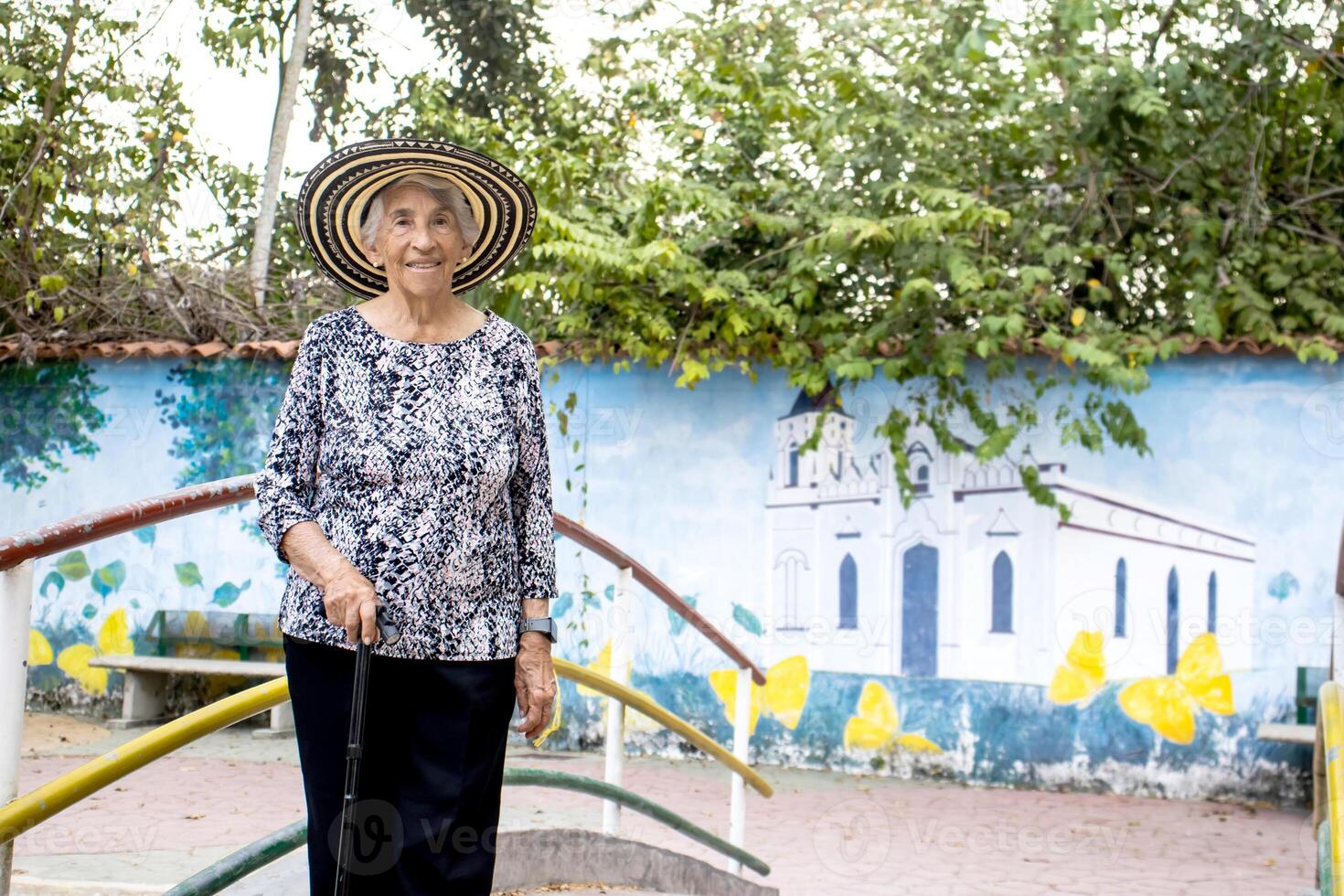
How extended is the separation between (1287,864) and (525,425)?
4604 mm

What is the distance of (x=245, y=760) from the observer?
671 centimetres

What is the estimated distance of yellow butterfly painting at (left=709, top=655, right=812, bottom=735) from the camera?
7.17 meters

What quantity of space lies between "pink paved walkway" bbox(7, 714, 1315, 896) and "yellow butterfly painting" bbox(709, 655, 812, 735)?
297mm

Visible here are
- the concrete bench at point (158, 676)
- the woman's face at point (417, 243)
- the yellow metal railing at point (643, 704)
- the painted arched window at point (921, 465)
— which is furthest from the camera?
the concrete bench at point (158, 676)

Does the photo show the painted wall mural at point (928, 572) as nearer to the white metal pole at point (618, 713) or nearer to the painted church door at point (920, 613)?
the painted church door at point (920, 613)

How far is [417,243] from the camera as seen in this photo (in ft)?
7.15

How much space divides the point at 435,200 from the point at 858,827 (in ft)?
14.7

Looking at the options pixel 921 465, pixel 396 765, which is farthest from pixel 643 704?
pixel 921 465

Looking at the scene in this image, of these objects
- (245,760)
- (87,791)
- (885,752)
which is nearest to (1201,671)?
(885,752)

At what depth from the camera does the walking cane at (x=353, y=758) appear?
1912 millimetres

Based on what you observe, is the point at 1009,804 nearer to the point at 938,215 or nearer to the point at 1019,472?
the point at 1019,472

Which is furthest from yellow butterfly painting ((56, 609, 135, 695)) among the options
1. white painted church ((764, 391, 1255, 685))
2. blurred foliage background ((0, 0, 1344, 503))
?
white painted church ((764, 391, 1255, 685))

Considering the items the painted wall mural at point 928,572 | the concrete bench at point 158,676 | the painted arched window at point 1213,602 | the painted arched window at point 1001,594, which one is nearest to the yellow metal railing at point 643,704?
the painted wall mural at point 928,572

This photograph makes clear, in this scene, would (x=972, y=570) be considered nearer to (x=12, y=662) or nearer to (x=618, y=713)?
(x=618, y=713)
